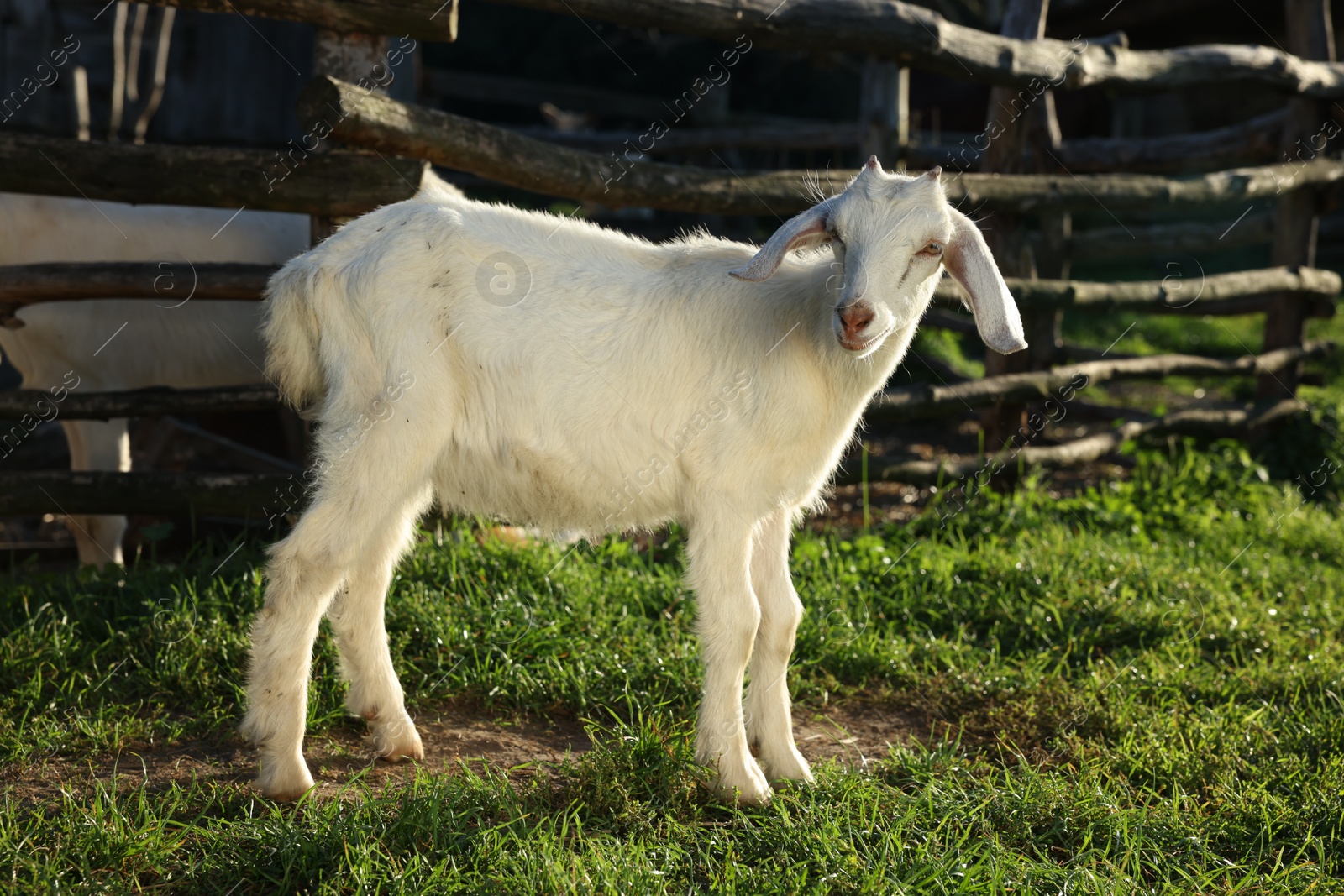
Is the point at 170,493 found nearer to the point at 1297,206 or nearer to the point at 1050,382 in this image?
the point at 1050,382

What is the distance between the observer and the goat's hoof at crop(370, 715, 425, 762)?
3.29m

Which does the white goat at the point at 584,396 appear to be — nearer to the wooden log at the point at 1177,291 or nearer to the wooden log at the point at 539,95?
the wooden log at the point at 1177,291

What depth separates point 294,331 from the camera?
329 cm

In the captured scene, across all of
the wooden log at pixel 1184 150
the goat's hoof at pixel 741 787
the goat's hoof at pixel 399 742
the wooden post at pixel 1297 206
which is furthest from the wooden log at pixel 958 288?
the goat's hoof at pixel 399 742

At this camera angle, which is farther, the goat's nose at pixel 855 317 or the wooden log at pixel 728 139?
the wooden log at pixel 728 139

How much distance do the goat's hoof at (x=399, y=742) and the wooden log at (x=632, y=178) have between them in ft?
6.57

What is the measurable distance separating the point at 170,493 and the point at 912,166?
6.02 m

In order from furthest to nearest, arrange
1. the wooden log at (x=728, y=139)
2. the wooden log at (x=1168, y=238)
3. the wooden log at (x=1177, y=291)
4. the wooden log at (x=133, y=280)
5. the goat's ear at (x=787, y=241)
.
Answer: the wooden log at (x=728, y=139) → the wooden log at (x=1168, y=238) → the wooden log at (x=1177, y=291) → the wooden log at (x=133, y=280) → the goat's ear at (x=787, y=241)

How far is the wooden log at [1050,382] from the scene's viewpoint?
549 centimetres

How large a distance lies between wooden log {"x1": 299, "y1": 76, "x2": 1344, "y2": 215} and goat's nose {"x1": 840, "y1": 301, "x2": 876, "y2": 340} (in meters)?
1.67

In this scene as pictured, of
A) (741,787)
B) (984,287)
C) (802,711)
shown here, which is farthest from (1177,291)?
(741,787)

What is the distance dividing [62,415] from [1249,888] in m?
4.35

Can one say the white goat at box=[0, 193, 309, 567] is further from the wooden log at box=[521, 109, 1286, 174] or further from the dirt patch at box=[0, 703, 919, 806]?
the wooden log at box=[521, 109, 1286, 174]

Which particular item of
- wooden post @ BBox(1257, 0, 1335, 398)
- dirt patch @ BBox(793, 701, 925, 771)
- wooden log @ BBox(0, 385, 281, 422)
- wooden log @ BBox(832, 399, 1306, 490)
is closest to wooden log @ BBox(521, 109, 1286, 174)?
wooden post @ BBox(1257, 0, 1335, 398)
